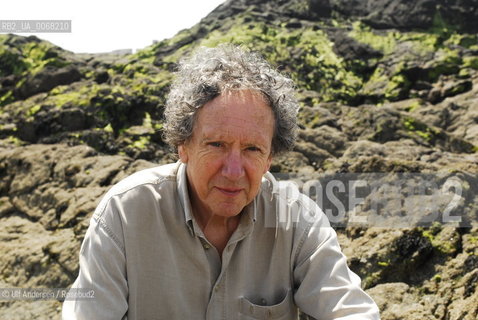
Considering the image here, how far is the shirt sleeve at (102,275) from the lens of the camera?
280cm

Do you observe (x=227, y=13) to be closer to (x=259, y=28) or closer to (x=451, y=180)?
(x=259, y=28)

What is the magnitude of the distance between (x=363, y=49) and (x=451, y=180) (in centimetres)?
1385

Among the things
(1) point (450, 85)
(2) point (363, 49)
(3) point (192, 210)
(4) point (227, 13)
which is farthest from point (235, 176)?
(4) point (227, 13)

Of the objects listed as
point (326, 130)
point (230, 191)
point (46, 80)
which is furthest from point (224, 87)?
point (46, 80)

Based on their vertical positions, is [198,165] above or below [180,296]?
above

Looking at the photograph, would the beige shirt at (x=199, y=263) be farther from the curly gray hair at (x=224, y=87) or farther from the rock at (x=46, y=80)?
the rock at (x=46, y=80)

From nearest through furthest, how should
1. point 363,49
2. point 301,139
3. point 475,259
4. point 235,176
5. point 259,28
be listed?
point 235,176 → point 475,259 → point 301,139 → point 363,49 → point 259,28

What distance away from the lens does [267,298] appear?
128 inches

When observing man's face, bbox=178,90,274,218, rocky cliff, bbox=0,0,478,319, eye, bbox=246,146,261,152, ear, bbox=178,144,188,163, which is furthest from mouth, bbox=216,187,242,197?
rocky cliff, bbox=0,0,478,319

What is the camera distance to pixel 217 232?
3.30m

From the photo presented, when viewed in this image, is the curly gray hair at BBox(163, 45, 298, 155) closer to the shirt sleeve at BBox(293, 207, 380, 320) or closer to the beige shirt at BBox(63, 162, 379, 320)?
the beige shirt at BBox(63, 162, 379, 320)

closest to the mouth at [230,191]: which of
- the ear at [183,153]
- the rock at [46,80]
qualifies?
the ear at [183,153]

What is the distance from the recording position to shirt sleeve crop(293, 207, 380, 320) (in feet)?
9.79

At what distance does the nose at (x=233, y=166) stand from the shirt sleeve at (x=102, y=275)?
0.73 meters
